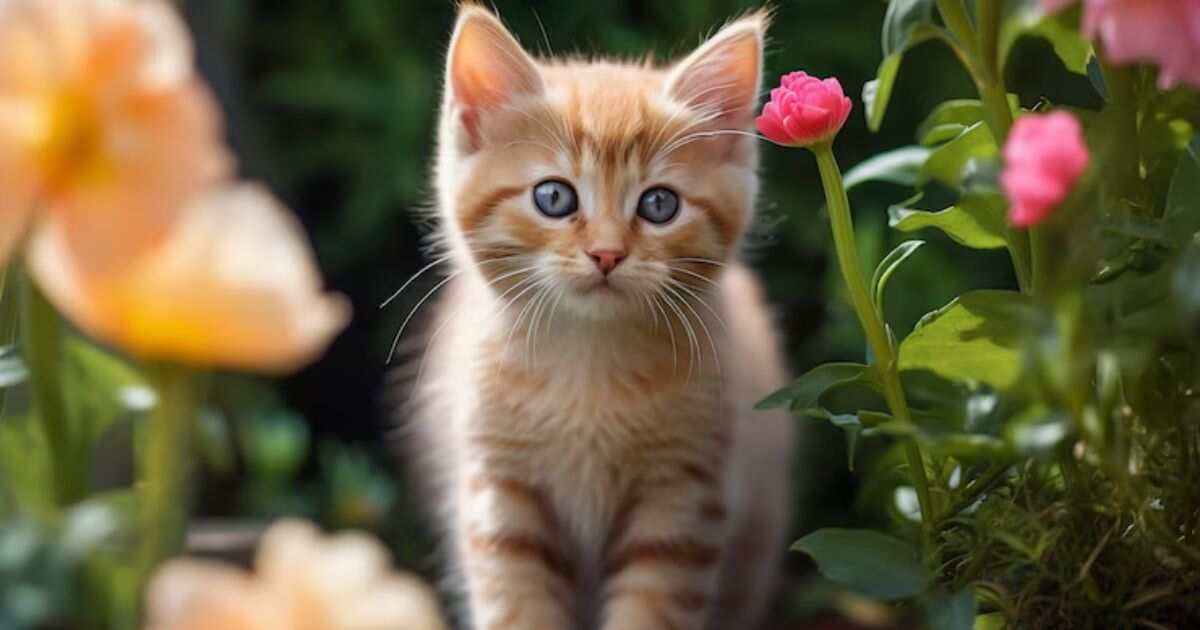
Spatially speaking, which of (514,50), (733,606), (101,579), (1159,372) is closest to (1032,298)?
(1159,372)

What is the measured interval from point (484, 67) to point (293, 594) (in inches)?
36.4

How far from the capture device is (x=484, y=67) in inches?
52.4

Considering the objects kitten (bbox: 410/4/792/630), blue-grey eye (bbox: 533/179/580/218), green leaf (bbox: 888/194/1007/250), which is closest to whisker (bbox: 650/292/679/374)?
kitten (bbox: 410/4/792/630)

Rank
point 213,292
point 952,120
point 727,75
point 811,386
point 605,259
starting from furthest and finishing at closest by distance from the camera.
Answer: point 727,75, point 605,259, point 952,120, point 811,386, point 213,292

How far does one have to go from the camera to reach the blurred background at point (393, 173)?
210cm

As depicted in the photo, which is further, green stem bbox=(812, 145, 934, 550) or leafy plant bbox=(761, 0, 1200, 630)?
green stem bbox=(812, 145, 934, 550)

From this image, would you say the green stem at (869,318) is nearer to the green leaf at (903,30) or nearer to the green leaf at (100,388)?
the green leaf at (903,30)

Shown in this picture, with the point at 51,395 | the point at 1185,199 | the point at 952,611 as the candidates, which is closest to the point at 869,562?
the point at 952,611

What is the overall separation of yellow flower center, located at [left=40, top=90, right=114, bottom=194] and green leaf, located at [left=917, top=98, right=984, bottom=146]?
0.69 m

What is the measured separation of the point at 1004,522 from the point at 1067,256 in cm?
33

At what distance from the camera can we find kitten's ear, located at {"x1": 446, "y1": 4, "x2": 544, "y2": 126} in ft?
4.25

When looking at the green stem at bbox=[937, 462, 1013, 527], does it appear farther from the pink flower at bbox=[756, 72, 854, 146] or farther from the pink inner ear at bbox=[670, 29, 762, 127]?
the pink inner ear at bbox=[670, 29, 762, 127]

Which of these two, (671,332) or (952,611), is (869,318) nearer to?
(952,611)

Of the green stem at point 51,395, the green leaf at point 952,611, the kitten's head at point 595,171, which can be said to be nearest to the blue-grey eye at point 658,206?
the kitten's head at point 595,171
